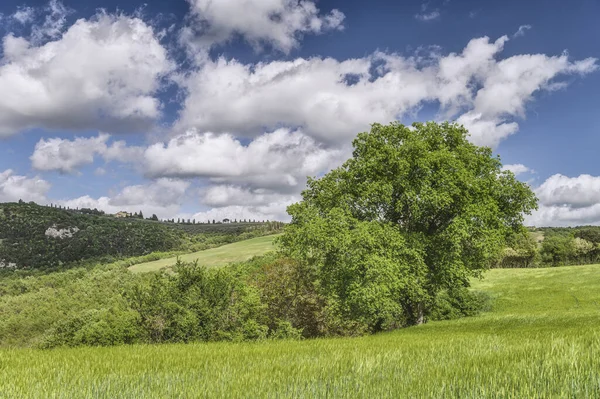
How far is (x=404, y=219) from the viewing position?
101ft

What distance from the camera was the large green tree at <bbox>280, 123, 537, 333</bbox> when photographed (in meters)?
26.8

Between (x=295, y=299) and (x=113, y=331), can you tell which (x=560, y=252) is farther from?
(x=113, y=331)

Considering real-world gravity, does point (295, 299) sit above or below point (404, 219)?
below

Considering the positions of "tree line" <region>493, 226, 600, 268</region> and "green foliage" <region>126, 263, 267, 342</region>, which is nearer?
"green foliage" <region>126, 263, 267, 342</region>

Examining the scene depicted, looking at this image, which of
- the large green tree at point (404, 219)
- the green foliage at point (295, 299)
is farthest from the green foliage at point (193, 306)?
the green foliage at point (295, 299)

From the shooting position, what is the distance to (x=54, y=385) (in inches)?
201

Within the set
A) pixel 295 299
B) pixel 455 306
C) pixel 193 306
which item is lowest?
pixel 455 306

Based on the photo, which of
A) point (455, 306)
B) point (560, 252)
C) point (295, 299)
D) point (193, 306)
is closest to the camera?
point (193, 306)

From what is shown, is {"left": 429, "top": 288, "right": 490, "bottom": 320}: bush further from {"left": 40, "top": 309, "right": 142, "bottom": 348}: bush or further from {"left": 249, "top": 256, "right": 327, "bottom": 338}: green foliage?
{"left": 40, "top": 309, "right": 142, "bottom": 348}: bush

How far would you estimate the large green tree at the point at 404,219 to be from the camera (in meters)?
26.8

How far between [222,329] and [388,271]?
11368mm

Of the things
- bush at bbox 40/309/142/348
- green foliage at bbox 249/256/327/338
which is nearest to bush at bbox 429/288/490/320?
green foliage at bbox 249/256/327/338

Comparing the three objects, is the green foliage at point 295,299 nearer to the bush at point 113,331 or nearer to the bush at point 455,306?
the bush at point 455,306

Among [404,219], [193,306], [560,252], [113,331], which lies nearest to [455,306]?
[404,219]
